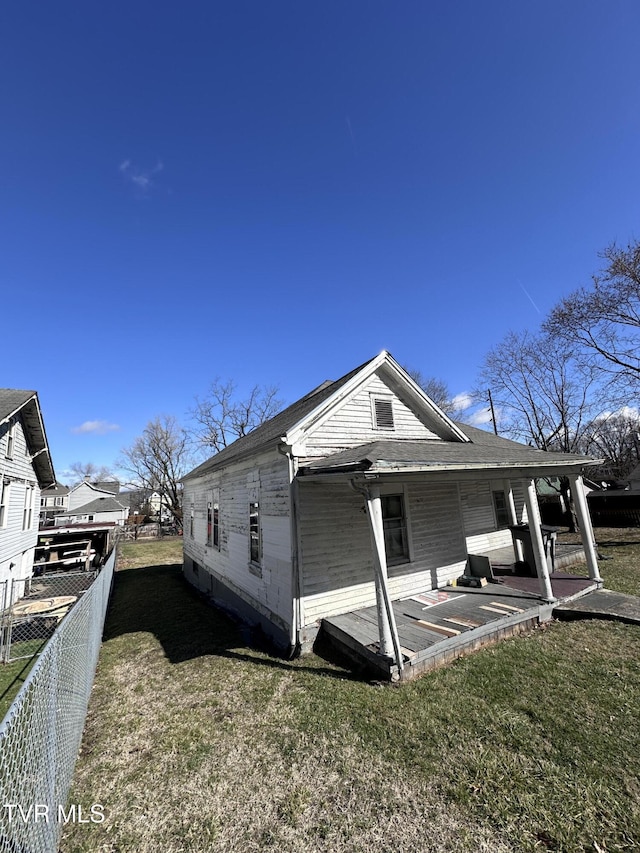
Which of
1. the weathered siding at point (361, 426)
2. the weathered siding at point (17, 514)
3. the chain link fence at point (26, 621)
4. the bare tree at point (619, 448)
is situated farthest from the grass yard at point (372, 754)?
the bare tree at point (619, 448)

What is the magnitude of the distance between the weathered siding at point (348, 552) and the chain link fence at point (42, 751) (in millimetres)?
3722

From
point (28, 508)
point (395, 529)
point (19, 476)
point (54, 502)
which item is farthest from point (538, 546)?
point (54, 502)

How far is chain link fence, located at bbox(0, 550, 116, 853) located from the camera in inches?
87.7

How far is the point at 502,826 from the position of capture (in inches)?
122

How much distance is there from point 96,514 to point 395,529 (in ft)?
165

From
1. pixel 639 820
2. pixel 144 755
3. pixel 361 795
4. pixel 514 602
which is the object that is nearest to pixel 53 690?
pixel 144 755

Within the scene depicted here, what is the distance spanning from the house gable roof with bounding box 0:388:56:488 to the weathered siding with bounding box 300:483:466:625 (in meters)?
10.2

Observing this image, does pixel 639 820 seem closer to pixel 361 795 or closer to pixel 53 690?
pixel 361 795

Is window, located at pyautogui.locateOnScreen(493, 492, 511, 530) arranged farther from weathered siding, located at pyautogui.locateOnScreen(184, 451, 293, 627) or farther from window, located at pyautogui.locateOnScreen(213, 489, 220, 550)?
window, located at pyautogui.locateOnScreen(213, 489, 220, 550)

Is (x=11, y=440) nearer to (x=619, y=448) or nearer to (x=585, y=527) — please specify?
(x=585, y=527)

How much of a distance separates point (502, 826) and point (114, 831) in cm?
346

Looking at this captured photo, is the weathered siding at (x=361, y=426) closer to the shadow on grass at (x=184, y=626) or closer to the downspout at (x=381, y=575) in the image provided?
the downspout at (x=381, y=575)

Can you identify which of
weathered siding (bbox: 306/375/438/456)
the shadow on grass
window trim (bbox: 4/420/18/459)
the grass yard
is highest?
window trim (bbox: 4/420/18/459)

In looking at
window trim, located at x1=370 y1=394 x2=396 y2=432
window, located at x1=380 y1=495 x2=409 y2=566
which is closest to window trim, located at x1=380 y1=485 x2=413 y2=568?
window, located at x1=380 y1=495 x2=409 y2=566
